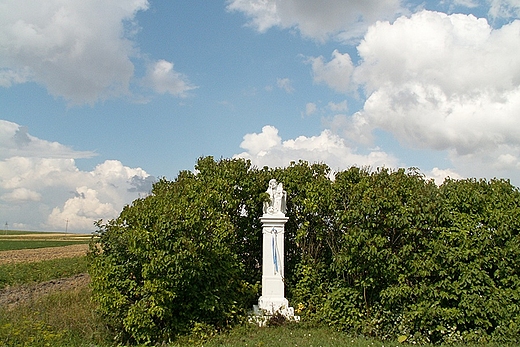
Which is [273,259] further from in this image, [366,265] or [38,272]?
[38,272]

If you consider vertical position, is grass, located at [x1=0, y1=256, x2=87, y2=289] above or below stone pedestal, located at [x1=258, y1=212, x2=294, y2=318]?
below

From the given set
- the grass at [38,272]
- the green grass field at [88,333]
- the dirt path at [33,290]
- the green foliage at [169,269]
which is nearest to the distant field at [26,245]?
the grass at [38,272]

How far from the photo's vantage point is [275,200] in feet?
34.1

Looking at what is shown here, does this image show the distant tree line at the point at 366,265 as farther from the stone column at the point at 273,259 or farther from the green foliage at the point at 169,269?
the stone column at the point at 273,259

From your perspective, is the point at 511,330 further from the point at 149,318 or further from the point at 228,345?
the point at 149,318

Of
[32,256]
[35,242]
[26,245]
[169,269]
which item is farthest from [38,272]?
[35,242]

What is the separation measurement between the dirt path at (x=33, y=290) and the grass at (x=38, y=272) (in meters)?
0.86

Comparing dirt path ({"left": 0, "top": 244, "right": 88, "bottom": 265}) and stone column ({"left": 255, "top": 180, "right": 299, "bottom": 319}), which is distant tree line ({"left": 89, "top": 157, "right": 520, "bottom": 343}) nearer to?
stone column ({"left": 255, "top": 180, "right": 299, "bottom": 319})

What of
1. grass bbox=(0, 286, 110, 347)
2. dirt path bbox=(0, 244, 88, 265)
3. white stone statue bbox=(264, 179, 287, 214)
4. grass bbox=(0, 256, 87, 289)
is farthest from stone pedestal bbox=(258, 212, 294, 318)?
dirt path bbox=(0, 244, 88, 265)

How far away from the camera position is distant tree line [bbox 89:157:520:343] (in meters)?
8.26

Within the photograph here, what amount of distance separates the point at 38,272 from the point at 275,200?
40.4 feet

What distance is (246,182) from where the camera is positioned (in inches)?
433

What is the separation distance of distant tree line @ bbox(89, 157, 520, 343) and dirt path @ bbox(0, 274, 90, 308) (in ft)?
15.0

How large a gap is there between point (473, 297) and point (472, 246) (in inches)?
37.8
